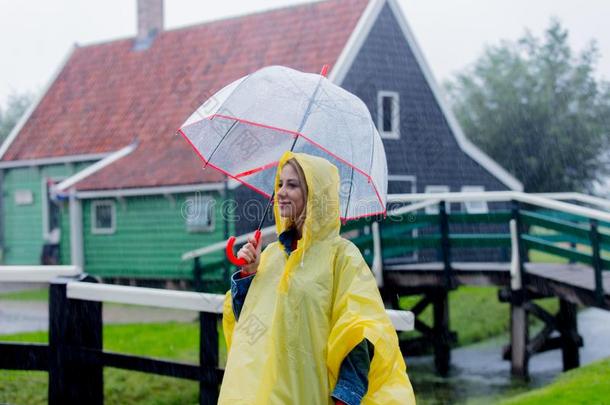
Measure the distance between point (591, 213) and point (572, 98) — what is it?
36727 millimetres

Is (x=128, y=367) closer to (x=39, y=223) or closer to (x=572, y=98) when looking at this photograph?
(x=39, y=223)

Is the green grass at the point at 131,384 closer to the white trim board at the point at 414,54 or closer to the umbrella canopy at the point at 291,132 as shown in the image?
the umbrella canopy at the point at 291,132

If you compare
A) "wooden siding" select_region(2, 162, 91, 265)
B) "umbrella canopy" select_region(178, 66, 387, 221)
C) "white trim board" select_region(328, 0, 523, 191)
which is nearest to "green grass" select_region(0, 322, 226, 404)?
"umbrella canopy" select_region(178, 66, 387, 221)

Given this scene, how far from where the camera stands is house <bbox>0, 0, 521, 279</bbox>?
1944 centimetres

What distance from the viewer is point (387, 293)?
13078mm

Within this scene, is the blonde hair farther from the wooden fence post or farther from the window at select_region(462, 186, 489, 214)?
the window at select_region(462, 186, 489, 214)

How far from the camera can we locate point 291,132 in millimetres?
3789

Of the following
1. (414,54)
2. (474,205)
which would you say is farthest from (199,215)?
(474,205)

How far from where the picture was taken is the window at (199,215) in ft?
61.3

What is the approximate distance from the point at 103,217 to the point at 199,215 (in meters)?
3.35

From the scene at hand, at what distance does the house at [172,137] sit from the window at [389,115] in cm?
3

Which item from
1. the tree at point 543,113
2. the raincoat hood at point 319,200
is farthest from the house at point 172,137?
the tree at point 543,113

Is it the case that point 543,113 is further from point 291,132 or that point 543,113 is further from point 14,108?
point 291,132

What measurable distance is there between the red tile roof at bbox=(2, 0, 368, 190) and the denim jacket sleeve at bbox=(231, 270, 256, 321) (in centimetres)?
1426
